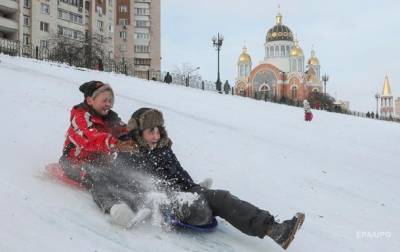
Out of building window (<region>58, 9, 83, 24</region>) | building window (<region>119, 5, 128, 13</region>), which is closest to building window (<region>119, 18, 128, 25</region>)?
building window (<region>119, 5, 128, 13</region>)

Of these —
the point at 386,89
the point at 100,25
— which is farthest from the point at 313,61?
the point at 100,25

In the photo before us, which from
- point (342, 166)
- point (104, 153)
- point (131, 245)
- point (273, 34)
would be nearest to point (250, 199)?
point (104, 153)

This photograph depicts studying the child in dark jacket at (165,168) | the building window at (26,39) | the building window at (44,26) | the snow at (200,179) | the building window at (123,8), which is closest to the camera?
the snow at (200,179)

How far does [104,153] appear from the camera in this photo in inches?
176

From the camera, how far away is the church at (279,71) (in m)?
84.5

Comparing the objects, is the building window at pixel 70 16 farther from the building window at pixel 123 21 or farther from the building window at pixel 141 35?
the building window at pixel 141 35

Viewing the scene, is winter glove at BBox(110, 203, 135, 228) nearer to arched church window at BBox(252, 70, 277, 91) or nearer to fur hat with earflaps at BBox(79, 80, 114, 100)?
fur hat with earflaps at BBox(79, 80, 114, 100)

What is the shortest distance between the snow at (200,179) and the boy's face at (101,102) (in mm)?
770

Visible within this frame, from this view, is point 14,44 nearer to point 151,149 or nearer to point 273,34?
point 151,149

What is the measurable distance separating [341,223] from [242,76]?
90.4 metres

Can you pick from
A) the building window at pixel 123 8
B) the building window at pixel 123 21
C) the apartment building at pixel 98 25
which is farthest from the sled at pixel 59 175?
the building window at pixel 123 8

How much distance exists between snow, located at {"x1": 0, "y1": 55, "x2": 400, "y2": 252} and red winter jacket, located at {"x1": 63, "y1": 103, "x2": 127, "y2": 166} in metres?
0.32

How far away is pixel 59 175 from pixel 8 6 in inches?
1903

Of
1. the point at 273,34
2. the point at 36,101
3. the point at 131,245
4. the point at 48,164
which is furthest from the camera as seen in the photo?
the point at 273,34
